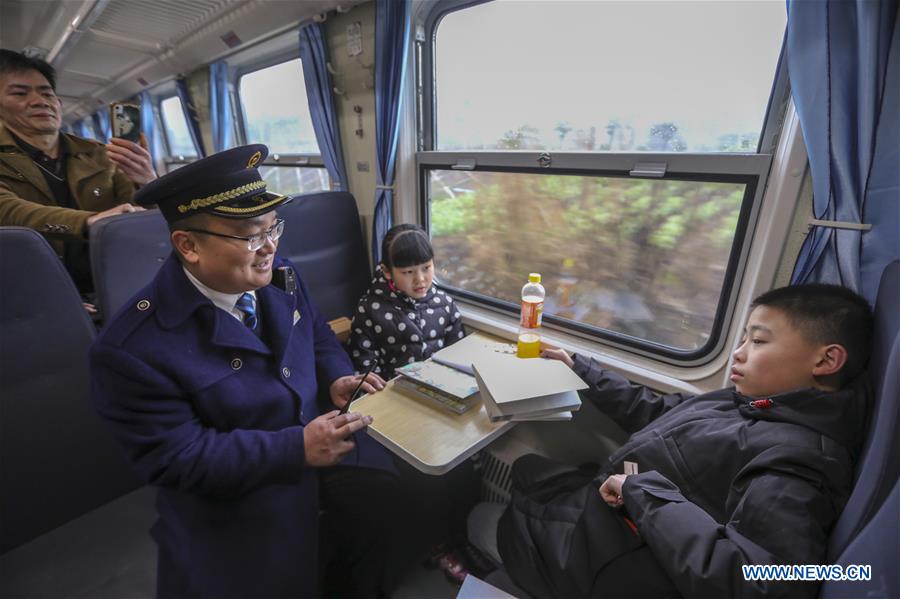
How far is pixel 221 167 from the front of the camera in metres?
1.06

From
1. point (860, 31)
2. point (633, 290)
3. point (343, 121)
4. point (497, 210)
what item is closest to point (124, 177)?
point (343, 121)

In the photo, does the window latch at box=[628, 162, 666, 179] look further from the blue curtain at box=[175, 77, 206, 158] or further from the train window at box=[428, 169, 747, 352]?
the blue curtain at box=[175, 77, 206, 158]

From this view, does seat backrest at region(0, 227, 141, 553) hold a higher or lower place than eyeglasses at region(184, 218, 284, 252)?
lower

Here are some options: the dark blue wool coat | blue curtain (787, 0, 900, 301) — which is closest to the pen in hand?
the dark blue wool coat

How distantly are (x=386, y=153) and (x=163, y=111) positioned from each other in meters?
6.18

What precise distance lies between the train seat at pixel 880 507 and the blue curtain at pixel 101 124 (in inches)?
417

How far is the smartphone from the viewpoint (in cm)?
180

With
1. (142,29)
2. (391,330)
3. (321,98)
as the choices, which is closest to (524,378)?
(391,330)

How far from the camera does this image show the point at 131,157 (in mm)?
1929

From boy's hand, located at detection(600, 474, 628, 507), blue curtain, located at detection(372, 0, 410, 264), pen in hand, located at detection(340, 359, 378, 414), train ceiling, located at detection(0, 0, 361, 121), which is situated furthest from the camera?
train ceiling, located at detection(0, 0, 361, 121)

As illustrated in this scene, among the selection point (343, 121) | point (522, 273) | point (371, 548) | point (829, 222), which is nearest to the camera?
point (829, 222)

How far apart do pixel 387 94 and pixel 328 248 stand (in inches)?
41.3

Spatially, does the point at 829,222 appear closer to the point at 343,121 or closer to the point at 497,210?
the point at 497,210

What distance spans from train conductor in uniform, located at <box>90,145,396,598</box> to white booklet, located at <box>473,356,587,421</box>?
441 millimetres
